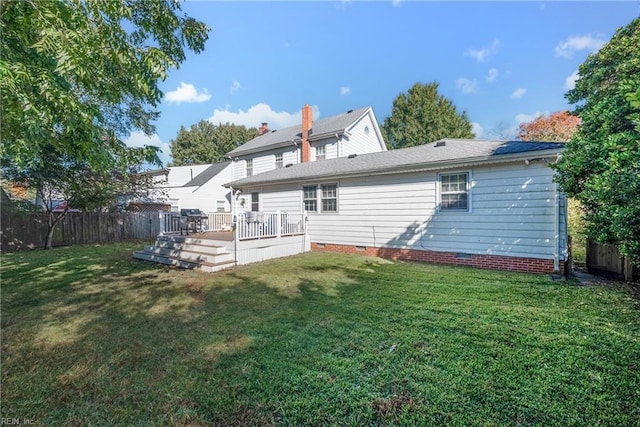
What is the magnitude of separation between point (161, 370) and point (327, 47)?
12.6 meters

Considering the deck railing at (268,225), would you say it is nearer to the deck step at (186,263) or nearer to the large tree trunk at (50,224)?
the deck step at (186,263)

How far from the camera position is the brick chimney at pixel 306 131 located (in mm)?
17094

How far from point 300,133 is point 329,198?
9.30 meters

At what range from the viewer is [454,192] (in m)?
8.27

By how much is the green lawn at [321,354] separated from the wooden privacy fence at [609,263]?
3.09 feet

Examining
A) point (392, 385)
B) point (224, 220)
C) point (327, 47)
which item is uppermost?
point (327, 47)

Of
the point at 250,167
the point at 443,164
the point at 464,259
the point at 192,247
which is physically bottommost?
the point at 464,259

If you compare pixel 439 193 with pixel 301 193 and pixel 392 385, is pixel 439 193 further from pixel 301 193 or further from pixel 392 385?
pixel 392 385

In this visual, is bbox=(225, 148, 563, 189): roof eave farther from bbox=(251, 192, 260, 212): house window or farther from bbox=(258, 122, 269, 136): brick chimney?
bbox=(258, 122, 269, 136): brick chimney

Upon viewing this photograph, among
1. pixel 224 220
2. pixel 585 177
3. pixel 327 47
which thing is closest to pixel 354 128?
pixel 327 47

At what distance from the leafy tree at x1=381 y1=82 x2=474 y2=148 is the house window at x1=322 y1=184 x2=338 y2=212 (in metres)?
21.1

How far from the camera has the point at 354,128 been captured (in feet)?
57.1

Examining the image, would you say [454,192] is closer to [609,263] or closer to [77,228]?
[609,263]

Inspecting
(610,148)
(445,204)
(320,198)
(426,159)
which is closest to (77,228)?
(320,198)
